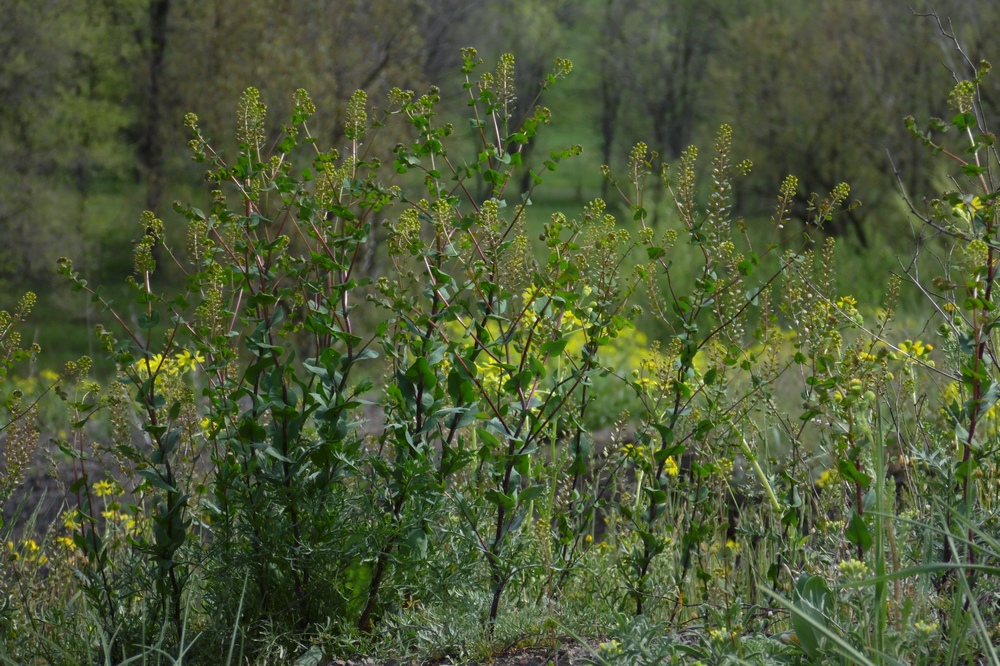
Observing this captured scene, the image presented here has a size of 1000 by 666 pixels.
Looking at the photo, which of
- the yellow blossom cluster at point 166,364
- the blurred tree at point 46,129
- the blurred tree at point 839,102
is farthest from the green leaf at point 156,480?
the blurred tree at point 839,102

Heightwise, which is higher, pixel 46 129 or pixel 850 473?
pixel 46 129

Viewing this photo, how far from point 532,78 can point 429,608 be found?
30.6 m

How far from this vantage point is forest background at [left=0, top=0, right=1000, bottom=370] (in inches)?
531

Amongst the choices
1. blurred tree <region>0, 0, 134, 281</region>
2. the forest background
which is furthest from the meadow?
blurred tree <region>0, 0, 134, 281</region>

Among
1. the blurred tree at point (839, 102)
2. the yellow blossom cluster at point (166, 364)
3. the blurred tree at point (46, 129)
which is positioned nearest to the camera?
the yellow blossom cluster at point (166, 364)

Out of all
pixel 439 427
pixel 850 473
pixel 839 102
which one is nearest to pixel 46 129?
pixel 839 102

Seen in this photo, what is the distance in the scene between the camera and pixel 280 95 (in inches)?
522

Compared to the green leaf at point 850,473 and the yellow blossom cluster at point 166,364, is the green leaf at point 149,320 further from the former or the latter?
the green leaf at point 850,473

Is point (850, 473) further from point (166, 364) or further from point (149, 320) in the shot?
point (166, 364)

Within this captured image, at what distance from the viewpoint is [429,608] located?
2.21 meters

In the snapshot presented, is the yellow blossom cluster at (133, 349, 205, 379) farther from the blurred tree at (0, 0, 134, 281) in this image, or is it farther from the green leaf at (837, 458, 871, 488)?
the blurred tree at (0, 0, 134, 281)

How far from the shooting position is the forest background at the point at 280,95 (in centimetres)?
1349

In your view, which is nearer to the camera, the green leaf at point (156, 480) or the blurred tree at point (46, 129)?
the green leaf at point (156, 480)

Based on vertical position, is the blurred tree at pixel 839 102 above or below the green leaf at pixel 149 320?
above
